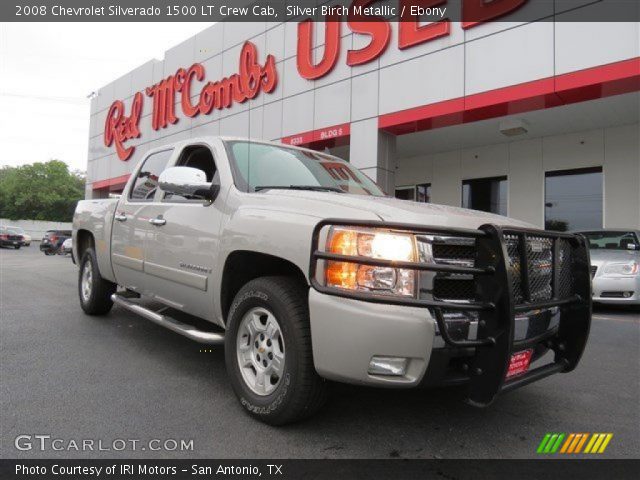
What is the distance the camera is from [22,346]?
4.27 m

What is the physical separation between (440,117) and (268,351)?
361 inches

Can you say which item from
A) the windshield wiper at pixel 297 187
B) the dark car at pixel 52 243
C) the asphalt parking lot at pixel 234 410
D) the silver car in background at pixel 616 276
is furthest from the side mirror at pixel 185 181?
the dark car at pixel 52 243

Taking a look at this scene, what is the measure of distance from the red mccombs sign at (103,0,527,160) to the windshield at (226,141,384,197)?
800cm

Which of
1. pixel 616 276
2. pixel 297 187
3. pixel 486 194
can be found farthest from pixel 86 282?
pixel 486 194

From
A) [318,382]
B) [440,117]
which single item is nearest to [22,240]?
[440,117]

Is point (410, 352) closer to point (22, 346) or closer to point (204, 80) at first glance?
point (22, 346)

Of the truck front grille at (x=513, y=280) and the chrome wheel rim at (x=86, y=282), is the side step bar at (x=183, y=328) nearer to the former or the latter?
the chrome wheel rim at (x=86, y=282)

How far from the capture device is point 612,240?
8.32 metres

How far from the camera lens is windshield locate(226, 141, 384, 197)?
10.9 feet

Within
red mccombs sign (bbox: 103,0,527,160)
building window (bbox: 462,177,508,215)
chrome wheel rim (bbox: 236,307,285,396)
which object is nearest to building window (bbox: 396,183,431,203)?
building window (bbox: 462,177,508,215)

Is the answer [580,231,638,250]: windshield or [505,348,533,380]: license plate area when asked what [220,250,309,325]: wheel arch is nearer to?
[505,348,533,380]: license plate area

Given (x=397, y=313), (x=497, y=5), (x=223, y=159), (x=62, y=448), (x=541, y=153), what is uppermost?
(x=497, y=5)

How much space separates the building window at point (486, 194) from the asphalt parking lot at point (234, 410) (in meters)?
9.93

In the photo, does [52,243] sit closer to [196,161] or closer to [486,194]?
[486,194]
